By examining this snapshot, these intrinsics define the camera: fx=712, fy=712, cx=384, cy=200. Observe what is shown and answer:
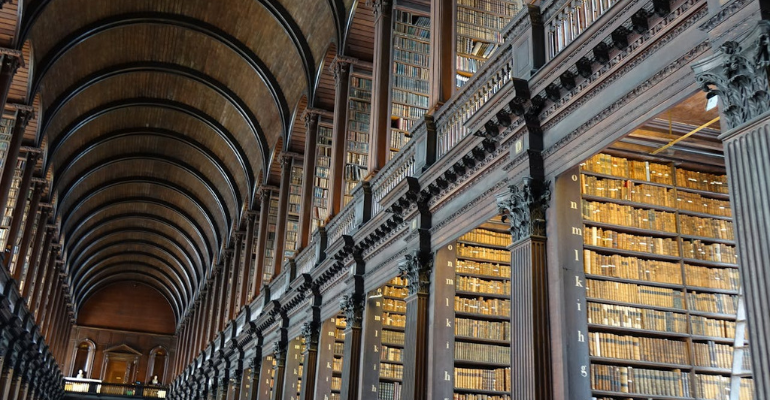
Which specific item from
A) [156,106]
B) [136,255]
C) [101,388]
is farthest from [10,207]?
[101,388]

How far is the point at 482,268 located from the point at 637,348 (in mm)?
2273

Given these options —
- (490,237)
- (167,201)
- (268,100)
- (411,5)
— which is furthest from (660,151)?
(167,201)

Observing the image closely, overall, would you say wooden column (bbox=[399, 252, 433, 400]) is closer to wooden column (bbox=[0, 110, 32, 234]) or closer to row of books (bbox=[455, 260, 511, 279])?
row of books (bbox=[455, 260, 511, 279])

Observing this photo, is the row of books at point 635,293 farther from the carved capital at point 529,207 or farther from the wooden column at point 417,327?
the wooden column at point 417,327

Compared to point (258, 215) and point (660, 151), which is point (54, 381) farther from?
point (660, 151)

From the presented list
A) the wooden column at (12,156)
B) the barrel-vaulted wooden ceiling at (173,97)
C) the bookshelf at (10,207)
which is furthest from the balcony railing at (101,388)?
the wooden column at (12,156)

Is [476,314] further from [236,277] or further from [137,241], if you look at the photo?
[137,241]

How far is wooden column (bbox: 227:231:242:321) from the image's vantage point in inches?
860

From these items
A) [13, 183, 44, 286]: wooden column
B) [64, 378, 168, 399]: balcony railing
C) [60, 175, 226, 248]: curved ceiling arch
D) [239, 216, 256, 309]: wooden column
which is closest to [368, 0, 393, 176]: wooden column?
[239, 216, 256, 309]: wooden column

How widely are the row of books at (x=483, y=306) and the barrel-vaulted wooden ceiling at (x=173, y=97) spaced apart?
639cm

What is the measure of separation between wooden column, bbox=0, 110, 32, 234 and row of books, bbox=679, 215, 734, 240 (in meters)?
13.2

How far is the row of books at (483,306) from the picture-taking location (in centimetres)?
771

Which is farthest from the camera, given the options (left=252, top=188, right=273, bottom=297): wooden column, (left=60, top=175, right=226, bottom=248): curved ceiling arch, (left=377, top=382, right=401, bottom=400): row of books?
(left=60, top=175, right=226, bottom=248): curved ceiling arch

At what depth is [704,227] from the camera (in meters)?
6.75
